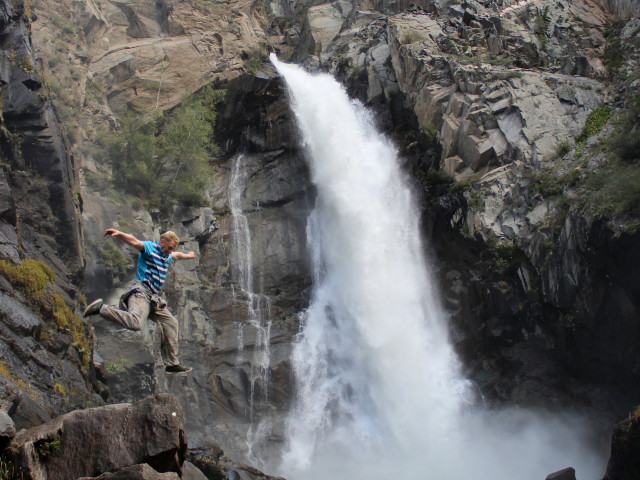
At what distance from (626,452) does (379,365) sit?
921 centimetres

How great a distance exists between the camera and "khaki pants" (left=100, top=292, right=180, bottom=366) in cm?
681

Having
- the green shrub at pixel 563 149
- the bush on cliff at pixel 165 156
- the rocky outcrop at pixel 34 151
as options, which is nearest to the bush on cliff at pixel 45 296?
the rocky outcrop at pixel 34 151

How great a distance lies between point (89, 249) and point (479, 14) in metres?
21.2

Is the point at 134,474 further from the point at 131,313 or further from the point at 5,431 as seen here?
the point at 131,313

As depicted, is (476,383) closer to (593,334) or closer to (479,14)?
(593,334)

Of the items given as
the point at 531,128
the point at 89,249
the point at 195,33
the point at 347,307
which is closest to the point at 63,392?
the point at 89,249

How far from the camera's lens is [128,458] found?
7230 millimetres

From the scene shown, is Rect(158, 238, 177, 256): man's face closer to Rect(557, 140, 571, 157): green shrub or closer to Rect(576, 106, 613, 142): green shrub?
Rect(557, 140, 571, 157): green shrub

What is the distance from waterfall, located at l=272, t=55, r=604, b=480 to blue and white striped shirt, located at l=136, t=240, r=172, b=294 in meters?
12.6

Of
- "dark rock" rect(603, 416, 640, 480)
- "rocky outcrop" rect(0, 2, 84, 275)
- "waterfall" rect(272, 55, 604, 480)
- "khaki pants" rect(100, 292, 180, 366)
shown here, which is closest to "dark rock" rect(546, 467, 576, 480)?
"dark rock" rect(603, 416, 640, 480)

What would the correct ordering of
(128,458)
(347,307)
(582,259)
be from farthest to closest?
(347,307), (582,259), (128,458)

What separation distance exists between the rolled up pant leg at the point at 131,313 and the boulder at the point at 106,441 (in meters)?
1.43

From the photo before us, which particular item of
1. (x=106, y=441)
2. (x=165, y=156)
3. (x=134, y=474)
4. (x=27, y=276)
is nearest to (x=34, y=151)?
(x=27, y=276)

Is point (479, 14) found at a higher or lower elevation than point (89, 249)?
higher
